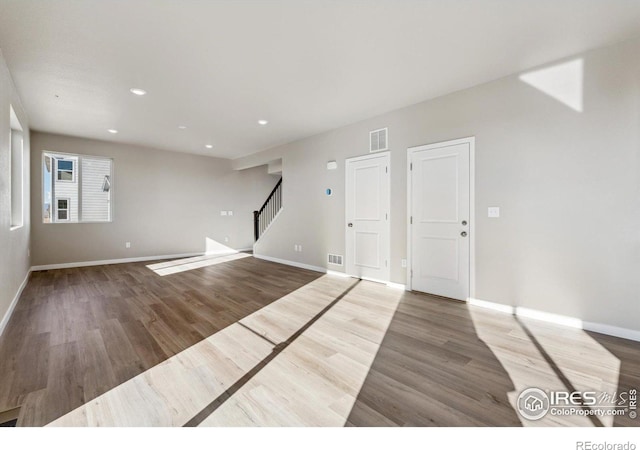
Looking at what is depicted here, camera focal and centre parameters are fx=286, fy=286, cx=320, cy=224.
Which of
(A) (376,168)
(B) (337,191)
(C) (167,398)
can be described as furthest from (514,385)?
(B) (337,191)

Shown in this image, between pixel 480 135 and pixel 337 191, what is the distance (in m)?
2.66

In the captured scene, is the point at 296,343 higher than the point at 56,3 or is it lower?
lower

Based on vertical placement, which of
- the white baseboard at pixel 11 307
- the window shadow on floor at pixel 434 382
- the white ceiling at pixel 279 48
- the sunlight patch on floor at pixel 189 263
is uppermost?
the white ceiling at pixel 279 48

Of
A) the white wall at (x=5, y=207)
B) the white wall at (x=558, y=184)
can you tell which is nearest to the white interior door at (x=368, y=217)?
the white wall at (x=558, y=184)

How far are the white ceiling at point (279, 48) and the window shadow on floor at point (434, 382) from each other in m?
2.90

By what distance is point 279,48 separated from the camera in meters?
2.95

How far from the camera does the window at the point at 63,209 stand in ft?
21.1

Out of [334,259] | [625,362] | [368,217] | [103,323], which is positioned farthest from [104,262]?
[625,362]

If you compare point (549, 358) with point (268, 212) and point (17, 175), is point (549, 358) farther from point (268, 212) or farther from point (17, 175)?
point (268, 212)

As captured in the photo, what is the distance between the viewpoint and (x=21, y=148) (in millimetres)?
4559

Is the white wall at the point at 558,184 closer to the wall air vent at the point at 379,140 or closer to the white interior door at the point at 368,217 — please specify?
the wall air vent at the point at 379,140

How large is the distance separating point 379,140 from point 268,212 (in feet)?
16.2

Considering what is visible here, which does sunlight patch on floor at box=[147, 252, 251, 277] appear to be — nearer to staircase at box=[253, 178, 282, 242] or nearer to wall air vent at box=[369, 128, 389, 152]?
staircase at box=[253, 178, 282, 242]

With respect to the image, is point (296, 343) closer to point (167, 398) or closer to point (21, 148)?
point (167, 398)
